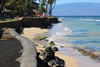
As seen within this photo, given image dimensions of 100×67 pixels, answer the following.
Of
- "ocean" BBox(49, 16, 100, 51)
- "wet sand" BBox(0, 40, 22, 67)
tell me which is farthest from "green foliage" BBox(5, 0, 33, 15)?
"wet sand" BBox(0, 40, 22, 67)

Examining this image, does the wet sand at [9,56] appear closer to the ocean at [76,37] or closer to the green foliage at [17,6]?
the ocean at [76,37]

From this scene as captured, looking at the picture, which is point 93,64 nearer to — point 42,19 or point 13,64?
point 13,64

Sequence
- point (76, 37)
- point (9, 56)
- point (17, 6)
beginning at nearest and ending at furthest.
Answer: point (9, 56) < point (76, 37) < point (17, 6)

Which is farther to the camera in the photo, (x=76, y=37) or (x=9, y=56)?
(x=76, y=37)

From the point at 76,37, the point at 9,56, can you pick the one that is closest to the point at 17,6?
the point at 76,37

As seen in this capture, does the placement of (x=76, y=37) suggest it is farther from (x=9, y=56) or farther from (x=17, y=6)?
(x=17, y=6)

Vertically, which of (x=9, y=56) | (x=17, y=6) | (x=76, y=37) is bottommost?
(x=76, y=37)

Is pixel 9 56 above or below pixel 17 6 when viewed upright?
above

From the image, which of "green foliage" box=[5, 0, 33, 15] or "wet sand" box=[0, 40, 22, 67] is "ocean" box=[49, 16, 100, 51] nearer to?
"wet sand" box=[0, 40, 22, 67]

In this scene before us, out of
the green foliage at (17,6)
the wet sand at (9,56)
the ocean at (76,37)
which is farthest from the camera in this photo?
the green foliage at (17,6)

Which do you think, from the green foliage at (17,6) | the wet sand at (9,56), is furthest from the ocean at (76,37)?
the green foliage at (17,6)

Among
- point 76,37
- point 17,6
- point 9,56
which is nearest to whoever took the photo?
point 9,56

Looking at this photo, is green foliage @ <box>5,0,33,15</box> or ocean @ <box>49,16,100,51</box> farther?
A: green foliage @ <box>5,0,33,15</box>

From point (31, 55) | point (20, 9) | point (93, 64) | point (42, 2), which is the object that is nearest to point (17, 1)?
point (20, 9)
